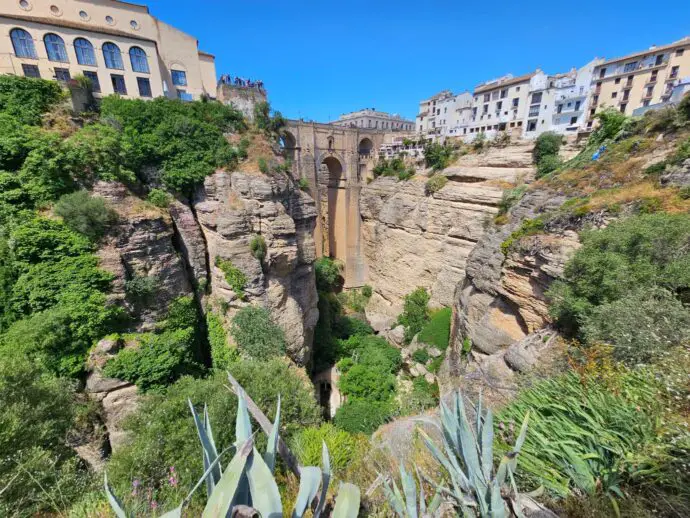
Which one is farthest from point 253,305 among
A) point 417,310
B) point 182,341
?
point 417,310

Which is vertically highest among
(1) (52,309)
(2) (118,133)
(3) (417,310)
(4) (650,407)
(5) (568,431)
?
(2) (118,133)

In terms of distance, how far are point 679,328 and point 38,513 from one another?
10.4 meters

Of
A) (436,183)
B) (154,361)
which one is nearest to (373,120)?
(436,183)

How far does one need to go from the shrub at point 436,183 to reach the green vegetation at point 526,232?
1282 centimetres

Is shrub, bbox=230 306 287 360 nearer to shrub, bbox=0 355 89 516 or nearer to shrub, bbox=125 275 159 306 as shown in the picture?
shrub, bbox=125 275 159 306

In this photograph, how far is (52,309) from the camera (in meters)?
8.66

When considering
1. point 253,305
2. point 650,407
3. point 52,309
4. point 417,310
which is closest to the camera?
point 650,407

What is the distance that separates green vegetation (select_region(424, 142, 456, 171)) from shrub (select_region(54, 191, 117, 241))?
21643 millimetres

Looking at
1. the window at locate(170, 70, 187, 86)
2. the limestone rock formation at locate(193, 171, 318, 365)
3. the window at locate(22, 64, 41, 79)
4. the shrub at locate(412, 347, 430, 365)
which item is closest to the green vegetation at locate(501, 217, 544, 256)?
the limestone rock formation at locate(193, 171, 318, 365)

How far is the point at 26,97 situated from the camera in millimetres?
10461

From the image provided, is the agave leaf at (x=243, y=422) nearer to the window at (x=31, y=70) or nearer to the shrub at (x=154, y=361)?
the shrub at (x=154, y=361)

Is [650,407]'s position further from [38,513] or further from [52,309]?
[52,309]

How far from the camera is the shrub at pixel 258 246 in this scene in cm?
1208

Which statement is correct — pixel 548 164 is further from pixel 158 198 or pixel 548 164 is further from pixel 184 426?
pixel 184 426
